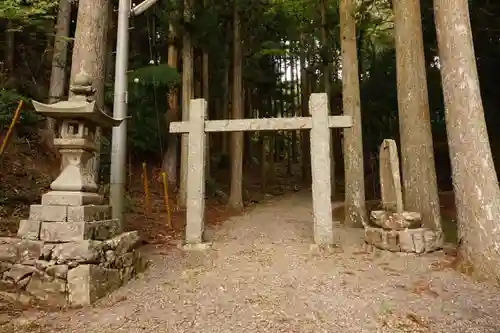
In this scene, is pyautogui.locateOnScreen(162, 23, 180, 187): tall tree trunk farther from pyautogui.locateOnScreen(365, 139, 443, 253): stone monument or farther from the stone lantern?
pyautogui.locateOnScreen(365, 139, 443, 253): stone monument

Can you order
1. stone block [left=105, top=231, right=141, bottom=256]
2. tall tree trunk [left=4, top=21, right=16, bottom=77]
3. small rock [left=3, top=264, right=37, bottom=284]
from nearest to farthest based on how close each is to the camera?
small rock [left=3, top=264, right=37, bottom=284] < stone block [left=105, top=231, right=141, bottom=256] < tall tree trunk [left=4, top=21, right=16, bottom=77]

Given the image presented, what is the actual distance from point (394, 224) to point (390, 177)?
36.2 inches

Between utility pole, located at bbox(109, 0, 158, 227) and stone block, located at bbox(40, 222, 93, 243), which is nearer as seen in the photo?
stone block, located at bbox(40, 222, 93, 243)

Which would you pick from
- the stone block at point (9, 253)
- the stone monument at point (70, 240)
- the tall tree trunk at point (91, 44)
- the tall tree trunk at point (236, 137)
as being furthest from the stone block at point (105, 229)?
the tall tree trunk at point (236, 137)

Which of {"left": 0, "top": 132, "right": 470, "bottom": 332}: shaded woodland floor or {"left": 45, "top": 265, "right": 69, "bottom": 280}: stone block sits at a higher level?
{"left": 45, "top": 265, "right": 69, "bottom": 280}: stone block

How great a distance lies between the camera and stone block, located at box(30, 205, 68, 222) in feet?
13.5

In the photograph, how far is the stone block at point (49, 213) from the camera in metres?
4.11

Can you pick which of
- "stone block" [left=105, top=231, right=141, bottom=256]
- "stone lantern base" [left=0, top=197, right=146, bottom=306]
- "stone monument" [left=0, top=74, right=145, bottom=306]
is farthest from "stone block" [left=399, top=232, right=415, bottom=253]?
"stone lantern base" [left=0, top=197, right=146, bottom=306]

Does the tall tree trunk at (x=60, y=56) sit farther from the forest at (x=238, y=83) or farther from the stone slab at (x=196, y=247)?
the stone slab at (x=196, y=247)

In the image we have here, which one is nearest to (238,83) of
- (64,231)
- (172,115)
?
(172,115)

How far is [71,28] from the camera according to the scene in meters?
11.6

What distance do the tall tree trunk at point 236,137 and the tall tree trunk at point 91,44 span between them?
5.54 metres

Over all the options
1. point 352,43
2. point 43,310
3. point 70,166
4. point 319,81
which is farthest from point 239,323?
point 319,81

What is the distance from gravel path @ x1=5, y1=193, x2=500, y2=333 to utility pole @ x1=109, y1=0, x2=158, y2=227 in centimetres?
130
